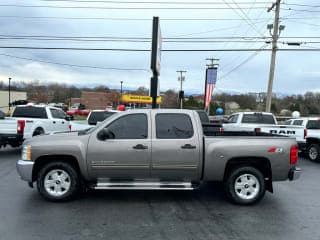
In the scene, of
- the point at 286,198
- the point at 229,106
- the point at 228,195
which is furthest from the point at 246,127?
the point at 229,106

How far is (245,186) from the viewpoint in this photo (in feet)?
18.9

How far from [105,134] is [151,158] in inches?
37.6

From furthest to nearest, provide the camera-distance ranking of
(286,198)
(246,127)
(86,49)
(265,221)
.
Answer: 1. (86,49)
2. (246,127)
3. (286,198)
4. (265,221)

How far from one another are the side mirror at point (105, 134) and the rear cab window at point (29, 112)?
25.7 ft

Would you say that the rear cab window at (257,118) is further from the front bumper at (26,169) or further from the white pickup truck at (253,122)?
the front bumper at (26,169)

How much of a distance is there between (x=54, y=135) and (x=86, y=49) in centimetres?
1615

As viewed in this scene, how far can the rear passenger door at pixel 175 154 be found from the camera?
5586 millimetres

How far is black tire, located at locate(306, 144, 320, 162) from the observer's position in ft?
36.3

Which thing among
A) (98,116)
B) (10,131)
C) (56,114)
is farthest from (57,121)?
(10,131)

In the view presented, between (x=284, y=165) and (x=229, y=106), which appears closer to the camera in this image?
(x=284, y=165)

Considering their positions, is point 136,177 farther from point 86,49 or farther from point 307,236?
point 86,49

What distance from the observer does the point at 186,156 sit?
558 cm

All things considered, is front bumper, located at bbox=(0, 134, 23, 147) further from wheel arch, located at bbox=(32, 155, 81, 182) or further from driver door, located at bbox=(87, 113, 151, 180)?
driver door, located at bbox=(87, 113, 151, 180)

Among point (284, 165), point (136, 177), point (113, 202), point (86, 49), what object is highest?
point (86, 49)
